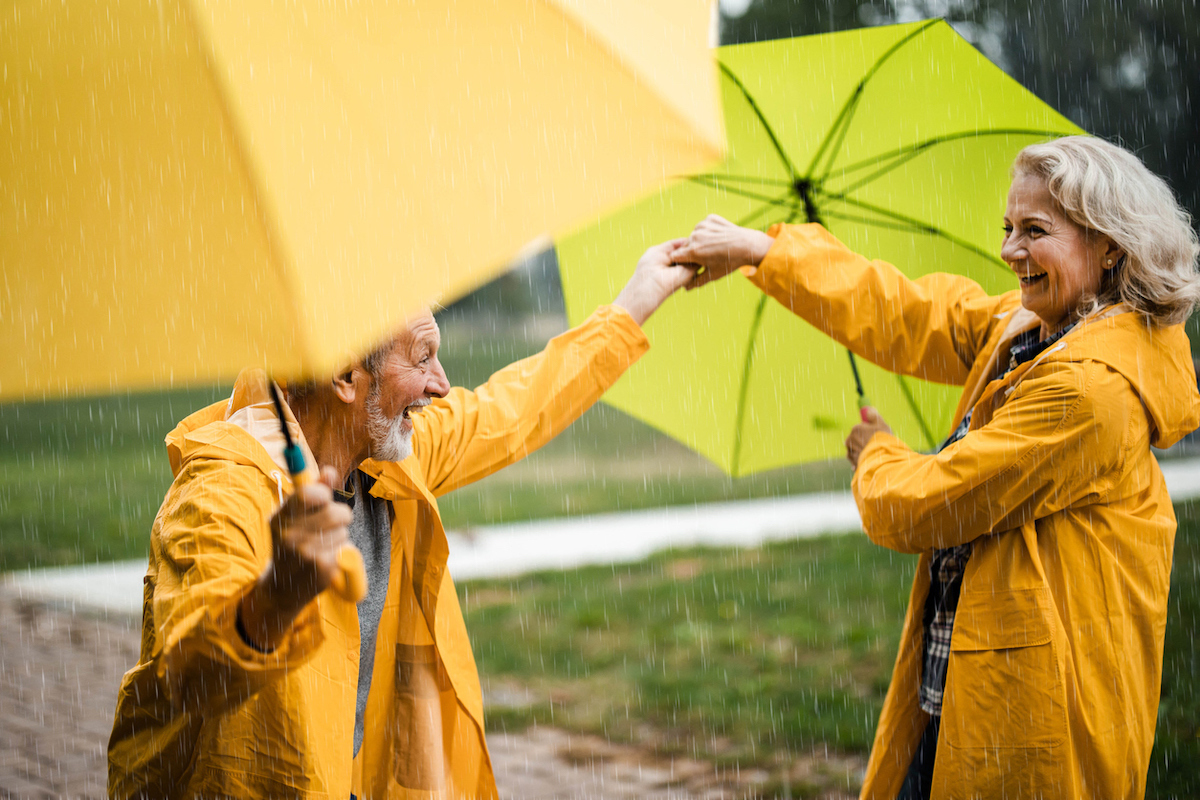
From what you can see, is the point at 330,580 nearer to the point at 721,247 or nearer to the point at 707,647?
the point at 721,247

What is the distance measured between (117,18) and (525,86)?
0.68 meters

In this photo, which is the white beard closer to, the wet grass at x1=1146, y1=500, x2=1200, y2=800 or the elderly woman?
the elderly woman

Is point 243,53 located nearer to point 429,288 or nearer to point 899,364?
point 429,288

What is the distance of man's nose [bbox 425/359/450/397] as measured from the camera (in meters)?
2.56

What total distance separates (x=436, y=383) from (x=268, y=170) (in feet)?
3.66

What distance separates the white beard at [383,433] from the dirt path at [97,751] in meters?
2.84

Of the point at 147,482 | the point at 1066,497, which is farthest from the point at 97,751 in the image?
the point at 147,482

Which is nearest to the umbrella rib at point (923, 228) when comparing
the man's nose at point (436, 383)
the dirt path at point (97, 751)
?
the man's nose at point (436, 383)

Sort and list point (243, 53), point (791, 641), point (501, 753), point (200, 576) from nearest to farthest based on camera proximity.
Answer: point (243, 53)
point (200, 576)
point (501, 753)
point (791, 641)

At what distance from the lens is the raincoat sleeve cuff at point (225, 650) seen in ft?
5.60

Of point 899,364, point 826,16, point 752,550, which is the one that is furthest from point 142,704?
point 826,16

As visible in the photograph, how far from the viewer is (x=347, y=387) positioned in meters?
2.41

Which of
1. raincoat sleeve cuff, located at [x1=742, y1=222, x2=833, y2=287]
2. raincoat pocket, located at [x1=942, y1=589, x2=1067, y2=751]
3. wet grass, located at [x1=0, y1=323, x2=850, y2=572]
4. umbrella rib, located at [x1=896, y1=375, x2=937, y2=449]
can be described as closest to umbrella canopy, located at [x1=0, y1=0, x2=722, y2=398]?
raincoat sleeve cuff, located at [x1=742, y1=222, x2=833, y2=287]

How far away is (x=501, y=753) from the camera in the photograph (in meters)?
5.23
